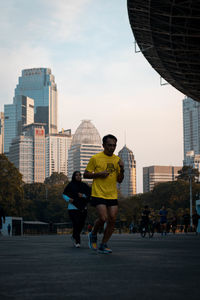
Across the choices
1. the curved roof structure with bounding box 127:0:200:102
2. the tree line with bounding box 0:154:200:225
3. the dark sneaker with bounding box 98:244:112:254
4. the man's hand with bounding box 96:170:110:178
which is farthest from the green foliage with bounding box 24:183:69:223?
the man's hand with bounding box 96:170:110:178

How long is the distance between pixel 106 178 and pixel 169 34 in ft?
86.8

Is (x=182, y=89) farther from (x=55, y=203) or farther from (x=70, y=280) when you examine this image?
(x=55, y=203)

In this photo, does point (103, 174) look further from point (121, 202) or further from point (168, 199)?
point (121, 202)

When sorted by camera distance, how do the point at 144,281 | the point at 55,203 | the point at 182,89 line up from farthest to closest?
1. the point at 55,203
2. the point at 182,89
3. the point at 144,281

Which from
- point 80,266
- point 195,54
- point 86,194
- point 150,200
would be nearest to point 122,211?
point 150,200

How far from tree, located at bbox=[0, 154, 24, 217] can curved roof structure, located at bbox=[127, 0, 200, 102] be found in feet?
95.3

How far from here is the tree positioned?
212 ft

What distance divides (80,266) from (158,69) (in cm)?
3612

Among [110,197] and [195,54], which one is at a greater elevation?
[195,54]

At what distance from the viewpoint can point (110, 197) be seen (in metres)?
8.91

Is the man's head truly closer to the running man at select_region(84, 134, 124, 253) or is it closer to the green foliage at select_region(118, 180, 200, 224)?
the running man at select_region(84, 134, 124, 253)

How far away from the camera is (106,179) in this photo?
888cm

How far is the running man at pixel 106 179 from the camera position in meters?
8.84

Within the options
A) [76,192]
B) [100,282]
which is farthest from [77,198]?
[100,282]
